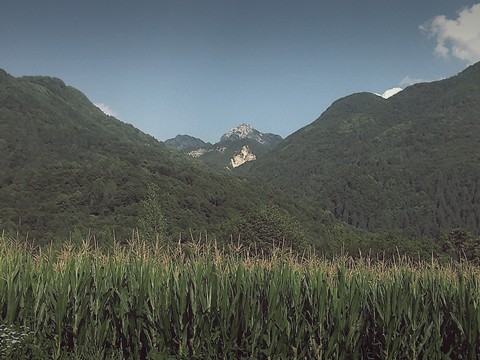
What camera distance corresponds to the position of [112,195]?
10331 centimetres

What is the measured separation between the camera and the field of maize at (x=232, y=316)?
5.40m

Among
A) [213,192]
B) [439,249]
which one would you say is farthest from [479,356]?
[213,192]

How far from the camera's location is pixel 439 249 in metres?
70.1

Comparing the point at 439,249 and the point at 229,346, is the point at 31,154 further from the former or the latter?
the point at 229,346

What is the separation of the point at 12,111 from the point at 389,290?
182257 millimetres

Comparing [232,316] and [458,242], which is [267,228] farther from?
[232,316]

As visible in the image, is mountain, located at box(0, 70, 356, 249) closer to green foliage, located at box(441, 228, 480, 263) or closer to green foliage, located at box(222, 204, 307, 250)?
green foliage, located at box(222, 204, 307, 250)

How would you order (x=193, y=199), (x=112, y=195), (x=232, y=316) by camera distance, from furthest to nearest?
(x=193, y=199), (x=112, y=195), (x=232, y=316)

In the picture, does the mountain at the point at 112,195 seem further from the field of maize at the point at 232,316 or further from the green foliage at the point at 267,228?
the field of maize at the point at 232,316

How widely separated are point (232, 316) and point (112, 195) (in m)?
102

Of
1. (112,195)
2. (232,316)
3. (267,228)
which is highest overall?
(232,316)

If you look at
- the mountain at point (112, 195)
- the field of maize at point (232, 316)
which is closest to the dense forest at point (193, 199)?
the mountain at point (112, 195)

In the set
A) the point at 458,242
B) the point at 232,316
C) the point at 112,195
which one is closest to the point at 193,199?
the point at 112,195

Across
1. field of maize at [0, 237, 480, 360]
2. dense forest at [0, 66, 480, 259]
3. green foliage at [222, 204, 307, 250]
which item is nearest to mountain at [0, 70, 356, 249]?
green foliage at [222, 204, 307, 250]
